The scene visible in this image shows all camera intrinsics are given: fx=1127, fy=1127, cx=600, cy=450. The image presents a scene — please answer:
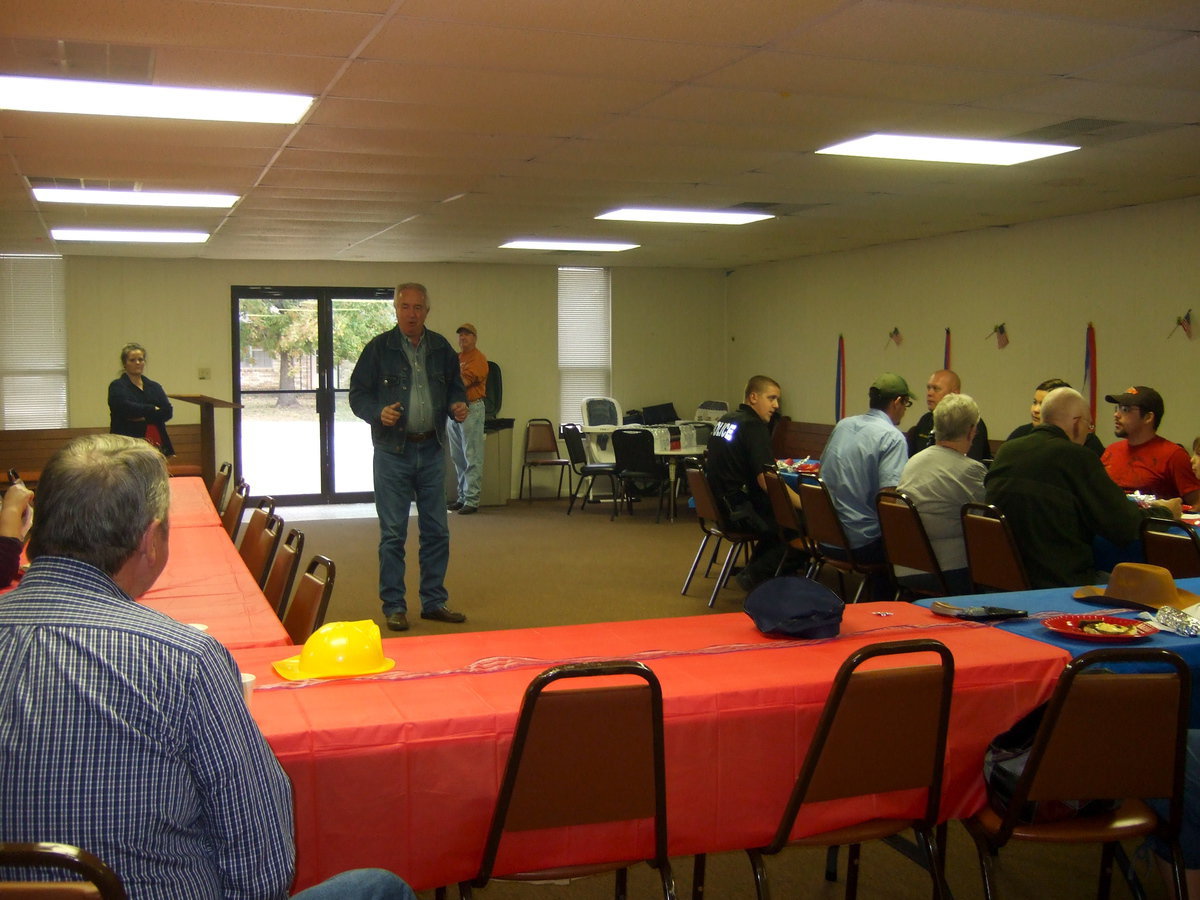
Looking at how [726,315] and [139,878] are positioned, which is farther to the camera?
[726,315]

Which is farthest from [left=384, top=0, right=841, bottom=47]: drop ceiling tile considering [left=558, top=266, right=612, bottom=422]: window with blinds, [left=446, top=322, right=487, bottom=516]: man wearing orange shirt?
[left=558, top=266, right=612, bottom=422]: window with blinds

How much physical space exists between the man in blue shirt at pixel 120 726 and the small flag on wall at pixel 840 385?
980 centimetres

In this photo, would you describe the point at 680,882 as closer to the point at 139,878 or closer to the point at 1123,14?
the point at 139,878

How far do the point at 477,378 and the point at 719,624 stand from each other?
332 inches

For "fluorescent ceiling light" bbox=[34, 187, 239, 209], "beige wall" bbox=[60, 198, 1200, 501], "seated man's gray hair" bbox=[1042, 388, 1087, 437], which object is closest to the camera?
"seated man's gray hair" bbox=[1042, 388, 1087, 437]

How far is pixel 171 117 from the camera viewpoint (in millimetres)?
4699

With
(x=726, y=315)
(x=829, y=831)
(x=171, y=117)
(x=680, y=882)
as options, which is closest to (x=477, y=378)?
(x=726, y=315)

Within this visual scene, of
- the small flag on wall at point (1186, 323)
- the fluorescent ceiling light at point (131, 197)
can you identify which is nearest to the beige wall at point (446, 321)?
the fluorescent ceiling light at point (131, 197)

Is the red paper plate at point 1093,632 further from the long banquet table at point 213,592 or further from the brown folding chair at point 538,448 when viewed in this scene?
the brown folding chair at point 538,448

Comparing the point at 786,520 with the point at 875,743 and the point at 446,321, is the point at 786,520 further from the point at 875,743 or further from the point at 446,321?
the point at 446,321

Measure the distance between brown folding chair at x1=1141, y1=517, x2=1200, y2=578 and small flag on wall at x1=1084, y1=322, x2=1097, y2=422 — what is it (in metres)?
3.72

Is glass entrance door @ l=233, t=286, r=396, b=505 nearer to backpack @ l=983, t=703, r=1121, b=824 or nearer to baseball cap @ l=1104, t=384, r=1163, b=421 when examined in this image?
baseball cap @ l=1104, t=384, r=1163, b=421

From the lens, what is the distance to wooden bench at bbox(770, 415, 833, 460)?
449 inches

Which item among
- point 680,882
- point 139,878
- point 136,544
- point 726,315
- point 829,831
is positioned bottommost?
point 680,882
